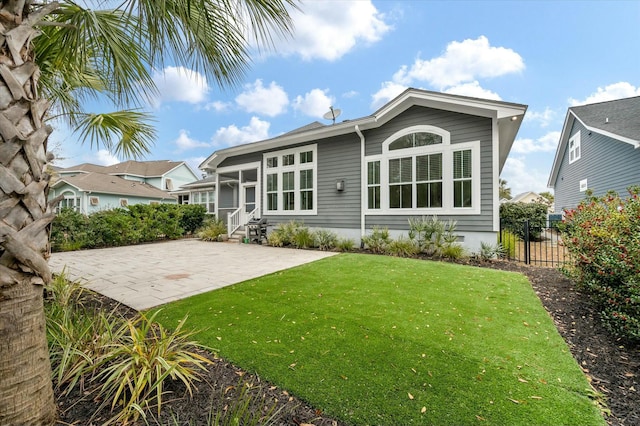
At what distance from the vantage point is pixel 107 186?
21.3 meters

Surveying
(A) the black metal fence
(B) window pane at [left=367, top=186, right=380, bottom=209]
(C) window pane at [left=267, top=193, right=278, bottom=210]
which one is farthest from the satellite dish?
(A) the black metal fence

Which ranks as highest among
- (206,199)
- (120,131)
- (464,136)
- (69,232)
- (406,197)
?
(464,136)

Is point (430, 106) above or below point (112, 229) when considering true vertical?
above

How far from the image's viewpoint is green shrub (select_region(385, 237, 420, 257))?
304 inches

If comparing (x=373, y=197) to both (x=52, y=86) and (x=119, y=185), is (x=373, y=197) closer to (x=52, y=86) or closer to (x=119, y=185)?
(x=52, y=86)

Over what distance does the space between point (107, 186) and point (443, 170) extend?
79.7ft

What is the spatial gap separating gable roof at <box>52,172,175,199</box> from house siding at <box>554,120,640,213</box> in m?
28.0

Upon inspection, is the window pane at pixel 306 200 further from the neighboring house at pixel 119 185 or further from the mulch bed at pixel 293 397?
the neighboring house at pixel 119 185

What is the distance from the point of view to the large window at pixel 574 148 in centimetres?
1371

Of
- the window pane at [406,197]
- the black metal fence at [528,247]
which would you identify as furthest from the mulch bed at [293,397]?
the window pane at [406,197]

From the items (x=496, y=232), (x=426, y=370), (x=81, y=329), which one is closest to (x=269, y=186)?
(x=496, y=232)

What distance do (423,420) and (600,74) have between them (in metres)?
15.7

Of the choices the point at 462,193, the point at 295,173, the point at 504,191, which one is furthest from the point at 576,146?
the point at 504,191

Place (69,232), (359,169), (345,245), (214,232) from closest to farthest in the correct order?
1. (345,245)
2. (359,169)
3. (69,232)
4. (214,232)
